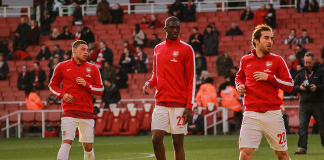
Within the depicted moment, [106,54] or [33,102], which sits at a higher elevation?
[106,54]

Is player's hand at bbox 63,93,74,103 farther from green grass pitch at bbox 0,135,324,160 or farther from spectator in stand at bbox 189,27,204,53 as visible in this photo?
spectator in stand at bbox 189,27,204,53

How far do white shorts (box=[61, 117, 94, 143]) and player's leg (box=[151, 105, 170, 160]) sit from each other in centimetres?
184

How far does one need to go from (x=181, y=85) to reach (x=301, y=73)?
606 cm

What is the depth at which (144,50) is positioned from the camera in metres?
30.8

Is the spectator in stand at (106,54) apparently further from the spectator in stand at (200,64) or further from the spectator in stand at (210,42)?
the spectator in stand at (210,42)

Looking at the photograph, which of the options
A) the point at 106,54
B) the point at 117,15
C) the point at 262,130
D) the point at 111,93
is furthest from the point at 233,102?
the point at 262,130

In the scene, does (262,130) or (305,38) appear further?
(305,38)

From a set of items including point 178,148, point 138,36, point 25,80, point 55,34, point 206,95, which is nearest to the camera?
point 178,148

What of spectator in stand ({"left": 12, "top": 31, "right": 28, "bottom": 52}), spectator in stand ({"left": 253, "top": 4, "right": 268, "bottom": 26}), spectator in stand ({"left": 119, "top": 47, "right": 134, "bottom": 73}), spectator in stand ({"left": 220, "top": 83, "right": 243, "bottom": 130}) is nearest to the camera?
spectator in stand ({"left": 220, "top": 83, "right": 243, "bottom": 130})

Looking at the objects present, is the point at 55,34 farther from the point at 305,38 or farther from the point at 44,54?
the point at 305,38

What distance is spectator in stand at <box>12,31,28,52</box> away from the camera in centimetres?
3219

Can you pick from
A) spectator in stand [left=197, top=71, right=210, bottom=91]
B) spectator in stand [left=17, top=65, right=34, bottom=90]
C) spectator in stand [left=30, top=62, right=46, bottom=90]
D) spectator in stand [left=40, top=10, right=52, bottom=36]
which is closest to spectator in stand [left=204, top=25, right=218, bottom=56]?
spectator in stand [left=197, top=71, right=210, bottom=91]

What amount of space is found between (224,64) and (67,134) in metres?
17.3

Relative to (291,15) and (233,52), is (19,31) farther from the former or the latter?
(291,15)
